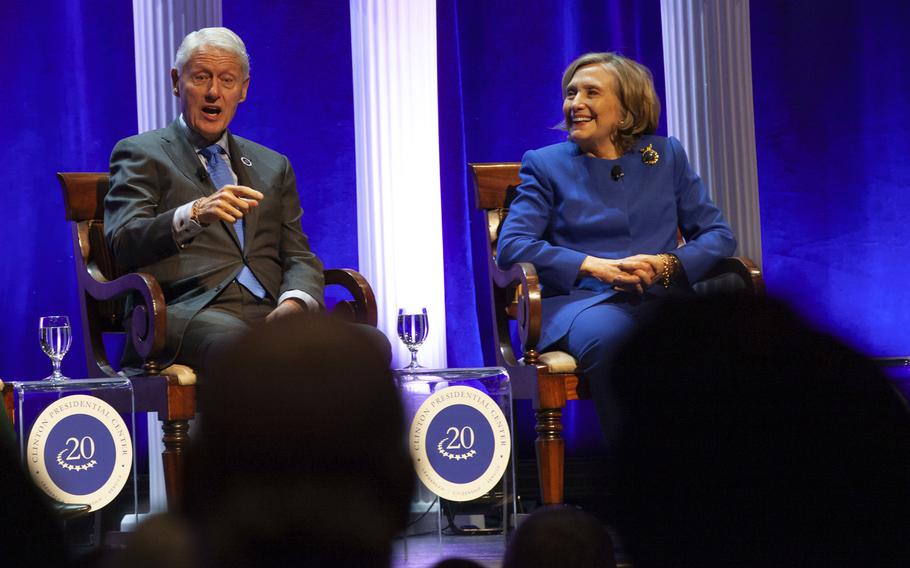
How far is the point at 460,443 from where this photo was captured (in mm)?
2848

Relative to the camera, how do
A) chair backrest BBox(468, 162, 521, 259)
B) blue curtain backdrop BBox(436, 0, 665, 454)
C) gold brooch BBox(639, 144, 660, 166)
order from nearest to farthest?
1. gold brooch BBox(639, 144, 660, 166)
2. chair backrest BBox(468, 162, 521, 259)
3. blue curtain backdrop BBox(436, 0, 665, 454)

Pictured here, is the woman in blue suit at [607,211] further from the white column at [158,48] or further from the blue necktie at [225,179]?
the white column at [158,48]

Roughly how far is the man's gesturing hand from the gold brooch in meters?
1.23

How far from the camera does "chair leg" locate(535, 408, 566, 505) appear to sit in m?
3.20

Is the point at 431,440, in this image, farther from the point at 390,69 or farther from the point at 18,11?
the point at 18,11

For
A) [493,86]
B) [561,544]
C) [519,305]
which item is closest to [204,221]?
[519,305]

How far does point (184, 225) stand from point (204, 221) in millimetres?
63

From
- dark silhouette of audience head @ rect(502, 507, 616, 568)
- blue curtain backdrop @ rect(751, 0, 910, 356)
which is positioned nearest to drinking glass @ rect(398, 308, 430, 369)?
blue curtain backdrop @ rect(751, 0, 910, 356)

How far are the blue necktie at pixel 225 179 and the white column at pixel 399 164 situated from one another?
761 mm

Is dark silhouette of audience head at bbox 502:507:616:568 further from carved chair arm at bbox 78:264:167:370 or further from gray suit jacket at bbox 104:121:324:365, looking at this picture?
gray suit jacket at bbox 104:121:324:365

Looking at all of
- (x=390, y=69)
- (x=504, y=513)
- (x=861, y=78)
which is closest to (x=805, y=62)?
(x=861, y=78)

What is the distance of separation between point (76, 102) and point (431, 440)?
2243 mm

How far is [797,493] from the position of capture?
71 centimetres

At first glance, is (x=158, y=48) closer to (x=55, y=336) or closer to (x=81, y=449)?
(x=55, y=336)
